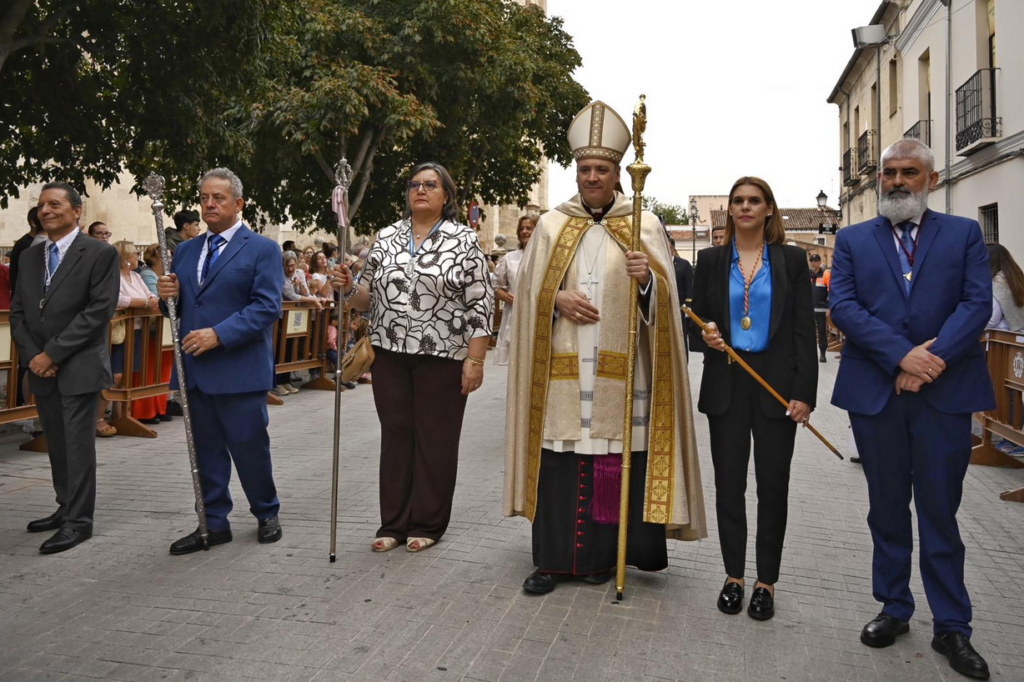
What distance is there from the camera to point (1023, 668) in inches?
150

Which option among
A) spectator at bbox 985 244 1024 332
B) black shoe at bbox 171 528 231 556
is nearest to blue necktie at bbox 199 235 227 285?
black shoe at bbox 171 528 231 556

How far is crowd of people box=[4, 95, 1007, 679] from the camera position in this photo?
392 cm

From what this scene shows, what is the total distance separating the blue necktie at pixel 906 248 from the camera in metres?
3.97

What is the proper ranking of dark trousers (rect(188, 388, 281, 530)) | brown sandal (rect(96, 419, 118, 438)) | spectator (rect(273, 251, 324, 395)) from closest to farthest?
dark trousers (rect(188, 388, 281, 530)) → brown sandal (rect(96, 419, 118, 438)) → spectator (rect(273, 251, 324, 395))

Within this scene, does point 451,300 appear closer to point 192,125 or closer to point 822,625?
point 822,625

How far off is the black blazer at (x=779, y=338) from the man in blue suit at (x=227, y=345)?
245 cm

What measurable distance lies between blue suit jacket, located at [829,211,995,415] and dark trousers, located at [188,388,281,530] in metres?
3.19

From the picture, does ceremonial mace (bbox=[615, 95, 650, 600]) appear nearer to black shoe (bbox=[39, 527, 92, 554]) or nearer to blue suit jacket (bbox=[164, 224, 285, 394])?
blue suit jacket (bbox=[164, 224, 285, 394])

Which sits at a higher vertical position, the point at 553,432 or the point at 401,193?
the point at 401,193

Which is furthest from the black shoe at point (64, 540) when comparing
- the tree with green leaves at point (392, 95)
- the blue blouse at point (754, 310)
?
the tree with green leaves at point (392, 95)

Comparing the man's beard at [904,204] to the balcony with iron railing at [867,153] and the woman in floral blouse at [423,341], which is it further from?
the balcony with iron railing at [867,153]

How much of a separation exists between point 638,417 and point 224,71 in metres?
7.78

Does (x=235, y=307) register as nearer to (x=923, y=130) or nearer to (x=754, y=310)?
(x=754, y=310)

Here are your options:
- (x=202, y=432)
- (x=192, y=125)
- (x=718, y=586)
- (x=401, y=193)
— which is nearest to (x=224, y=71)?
(x=192, y=125)
